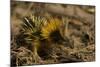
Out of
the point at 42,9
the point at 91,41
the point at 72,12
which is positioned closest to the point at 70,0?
the point at 72,12

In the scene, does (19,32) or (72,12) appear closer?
(19,32)

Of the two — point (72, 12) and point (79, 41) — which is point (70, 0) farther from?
point (79, 41)
